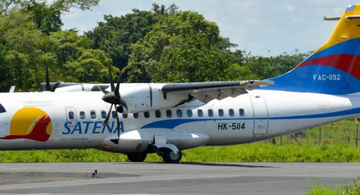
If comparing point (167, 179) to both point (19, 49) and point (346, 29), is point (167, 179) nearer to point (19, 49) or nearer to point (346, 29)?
point (346, 29)

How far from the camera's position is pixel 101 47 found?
111188 mm

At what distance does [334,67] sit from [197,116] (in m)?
5.97

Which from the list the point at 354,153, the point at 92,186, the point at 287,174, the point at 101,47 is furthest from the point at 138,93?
the point at 101,47

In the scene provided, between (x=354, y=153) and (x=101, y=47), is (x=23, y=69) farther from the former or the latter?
(x=101, y=47)

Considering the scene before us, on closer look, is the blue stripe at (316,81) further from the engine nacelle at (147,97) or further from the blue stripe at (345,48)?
the engine nacelle at (147,97)

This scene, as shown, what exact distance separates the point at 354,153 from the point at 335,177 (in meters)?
12.4

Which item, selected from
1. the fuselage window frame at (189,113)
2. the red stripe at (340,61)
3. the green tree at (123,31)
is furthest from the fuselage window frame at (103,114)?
the green tree at (123,31)

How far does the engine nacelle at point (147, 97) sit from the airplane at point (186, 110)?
0.12 ft

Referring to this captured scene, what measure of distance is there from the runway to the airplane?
1837mm

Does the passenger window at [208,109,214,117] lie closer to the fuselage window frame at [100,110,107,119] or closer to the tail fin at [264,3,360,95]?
the tail fin at [264,3,360,95]

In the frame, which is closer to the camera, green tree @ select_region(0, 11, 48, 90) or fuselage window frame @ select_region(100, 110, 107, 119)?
fuselage window frame @ select_region(100, 110, 107, 119)

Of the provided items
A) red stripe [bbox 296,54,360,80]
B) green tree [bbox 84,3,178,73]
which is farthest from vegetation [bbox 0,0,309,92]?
red stripe [bbox 296,54,360,80]

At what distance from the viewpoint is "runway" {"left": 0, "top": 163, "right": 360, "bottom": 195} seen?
59.3 feet

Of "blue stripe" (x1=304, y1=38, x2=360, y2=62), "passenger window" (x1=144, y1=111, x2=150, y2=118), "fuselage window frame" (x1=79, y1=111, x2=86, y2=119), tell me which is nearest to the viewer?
"fuselage window frame" (x1=79, y1=111, x2=86, y2=119)
